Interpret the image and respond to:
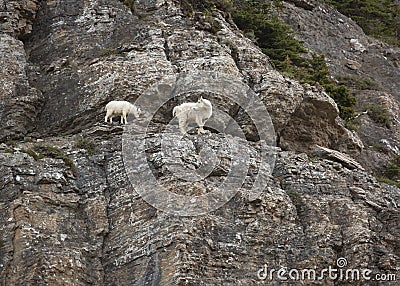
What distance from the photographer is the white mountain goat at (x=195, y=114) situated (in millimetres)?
23766

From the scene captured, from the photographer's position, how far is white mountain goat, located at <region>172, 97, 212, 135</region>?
78.0 feet

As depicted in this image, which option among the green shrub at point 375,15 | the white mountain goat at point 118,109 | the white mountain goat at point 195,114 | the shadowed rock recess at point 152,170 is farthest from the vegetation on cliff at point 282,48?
the green shrub at point 375,15

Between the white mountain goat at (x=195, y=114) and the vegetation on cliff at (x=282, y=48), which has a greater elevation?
the white mountain goat at (x=195, y=114)

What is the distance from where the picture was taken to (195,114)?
23.8m

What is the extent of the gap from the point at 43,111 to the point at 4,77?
1965 mm

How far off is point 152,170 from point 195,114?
2910 millimetres

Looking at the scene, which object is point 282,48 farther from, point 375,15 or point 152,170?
point 375,15

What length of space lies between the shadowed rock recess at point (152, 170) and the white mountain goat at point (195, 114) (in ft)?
2.13

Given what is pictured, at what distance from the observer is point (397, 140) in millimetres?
35625

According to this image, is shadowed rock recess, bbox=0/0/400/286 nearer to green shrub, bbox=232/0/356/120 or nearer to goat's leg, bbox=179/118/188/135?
goat's leg, bbox=179/118/188/135

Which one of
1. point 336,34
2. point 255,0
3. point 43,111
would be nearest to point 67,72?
point 43,111

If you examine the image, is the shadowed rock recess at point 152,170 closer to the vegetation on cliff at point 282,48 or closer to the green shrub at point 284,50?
the vegetation on cliff at point 282,48

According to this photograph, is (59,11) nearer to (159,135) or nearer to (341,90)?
(159,135)

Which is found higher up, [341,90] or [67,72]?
[67,72]
